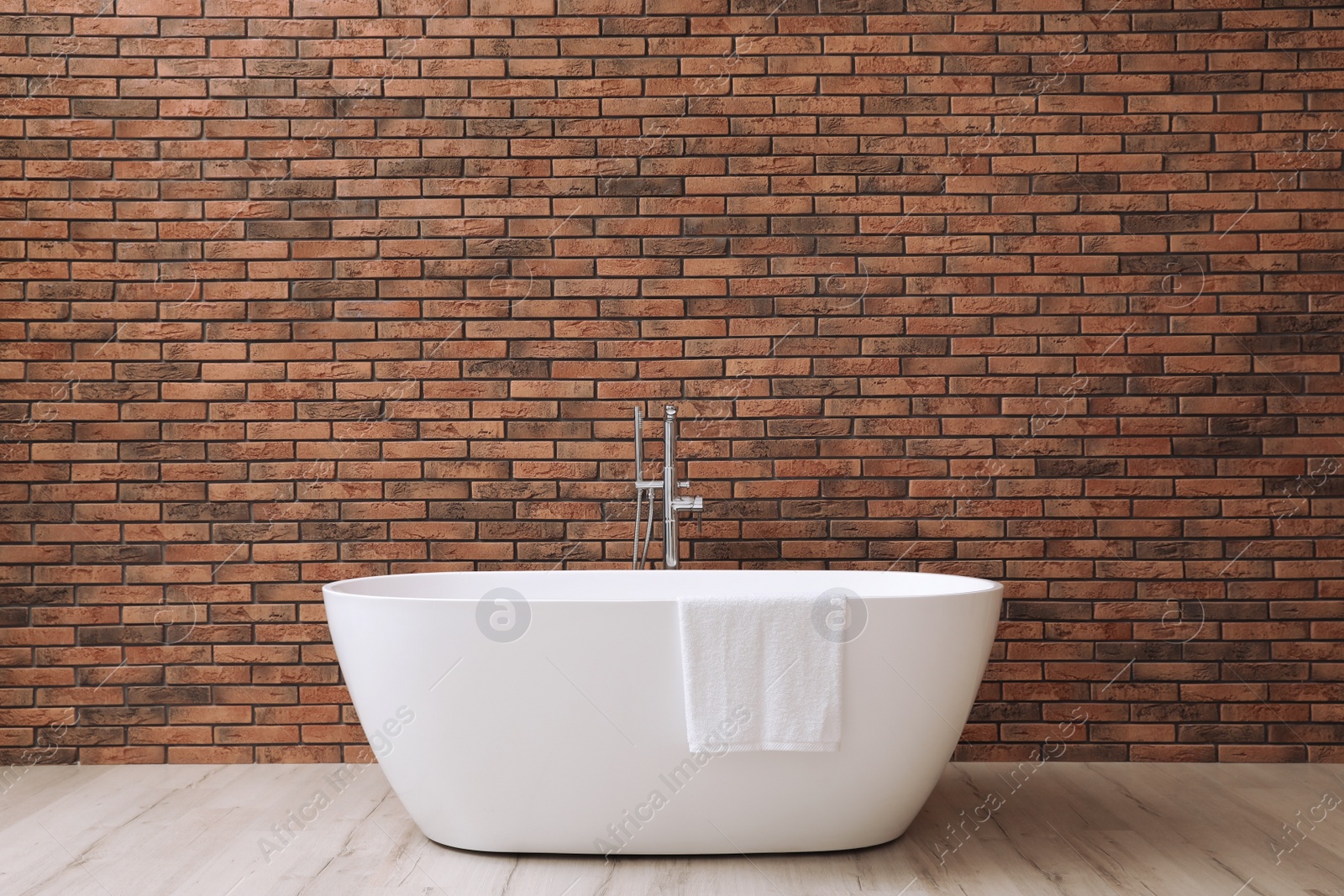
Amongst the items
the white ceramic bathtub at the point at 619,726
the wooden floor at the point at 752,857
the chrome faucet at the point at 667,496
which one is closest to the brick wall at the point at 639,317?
the chrome faucet at the point at 667,496

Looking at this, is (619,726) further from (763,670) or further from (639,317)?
(639,317)

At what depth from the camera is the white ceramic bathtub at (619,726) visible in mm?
2188

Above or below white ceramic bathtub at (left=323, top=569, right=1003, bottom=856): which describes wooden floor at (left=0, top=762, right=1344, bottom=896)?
below

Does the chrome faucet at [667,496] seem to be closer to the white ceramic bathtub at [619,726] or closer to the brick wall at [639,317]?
the brick wall at [639,317]

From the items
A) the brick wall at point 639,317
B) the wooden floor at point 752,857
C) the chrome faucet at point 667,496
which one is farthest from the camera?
the brick wall at point 639,317

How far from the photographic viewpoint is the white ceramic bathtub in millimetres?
2188

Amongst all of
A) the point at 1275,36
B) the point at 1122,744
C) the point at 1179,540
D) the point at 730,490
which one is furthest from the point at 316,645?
the point at 1275,36

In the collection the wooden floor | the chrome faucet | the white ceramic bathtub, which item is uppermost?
the chrome faucet

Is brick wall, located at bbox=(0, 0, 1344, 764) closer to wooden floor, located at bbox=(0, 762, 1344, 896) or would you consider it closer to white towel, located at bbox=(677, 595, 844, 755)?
wooden floor, located at bbox=(0, 762, 1344, 896)

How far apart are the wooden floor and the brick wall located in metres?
0.32

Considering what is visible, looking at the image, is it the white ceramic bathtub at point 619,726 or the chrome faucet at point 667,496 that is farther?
the chrome faucet at point 667,496

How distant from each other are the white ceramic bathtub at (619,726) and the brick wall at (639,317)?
86cm

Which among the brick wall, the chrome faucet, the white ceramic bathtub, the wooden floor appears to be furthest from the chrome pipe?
the wooden floor

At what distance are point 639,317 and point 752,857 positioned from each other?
163cm
